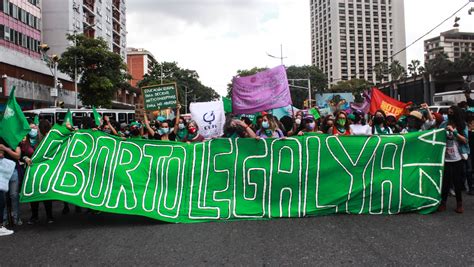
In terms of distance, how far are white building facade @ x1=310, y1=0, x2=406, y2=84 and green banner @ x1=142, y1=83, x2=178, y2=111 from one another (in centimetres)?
9459

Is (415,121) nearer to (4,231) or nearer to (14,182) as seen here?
(14,182)

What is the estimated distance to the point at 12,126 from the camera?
6219 millimetres

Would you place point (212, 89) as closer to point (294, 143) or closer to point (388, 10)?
point (388, 10)

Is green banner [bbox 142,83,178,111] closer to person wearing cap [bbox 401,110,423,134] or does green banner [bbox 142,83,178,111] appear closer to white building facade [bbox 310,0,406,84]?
person wearing cap [bbox 401,110,423,134]

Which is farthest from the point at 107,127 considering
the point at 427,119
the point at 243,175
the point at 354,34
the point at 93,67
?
the point at 354,34

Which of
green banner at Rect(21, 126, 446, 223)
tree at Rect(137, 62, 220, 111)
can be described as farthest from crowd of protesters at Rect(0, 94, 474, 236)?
tree at Rect(137, 62, 220, 111)

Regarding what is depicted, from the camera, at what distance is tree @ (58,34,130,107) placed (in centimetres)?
3731

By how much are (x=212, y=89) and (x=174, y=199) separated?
354 ft

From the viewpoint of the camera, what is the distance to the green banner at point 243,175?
20.5 feet

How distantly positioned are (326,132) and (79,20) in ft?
165

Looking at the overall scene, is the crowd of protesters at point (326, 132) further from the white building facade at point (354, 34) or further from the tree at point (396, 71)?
the white building facade at point (354, 34)

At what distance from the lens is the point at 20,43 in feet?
129

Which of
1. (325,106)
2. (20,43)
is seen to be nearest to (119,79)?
(20,43)

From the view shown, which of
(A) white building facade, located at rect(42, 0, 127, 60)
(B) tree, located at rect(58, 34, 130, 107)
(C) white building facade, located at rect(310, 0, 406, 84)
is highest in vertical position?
(C) white building facade, located at rect(310, 0, 406, 84)
